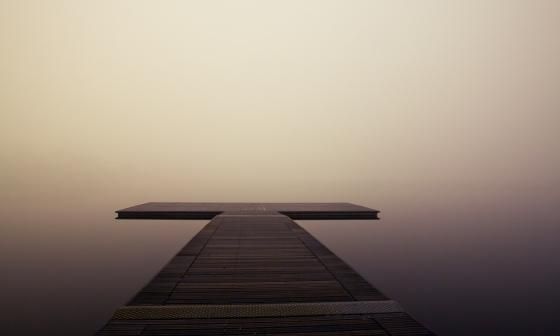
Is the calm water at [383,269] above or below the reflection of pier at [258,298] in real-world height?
below

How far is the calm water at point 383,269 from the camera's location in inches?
314

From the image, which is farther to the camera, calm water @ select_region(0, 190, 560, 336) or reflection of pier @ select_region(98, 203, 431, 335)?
calm water @ select_region(0, 190, 560, 336)

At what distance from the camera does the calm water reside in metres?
7.97

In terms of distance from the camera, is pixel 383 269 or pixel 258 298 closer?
pixel 258 298

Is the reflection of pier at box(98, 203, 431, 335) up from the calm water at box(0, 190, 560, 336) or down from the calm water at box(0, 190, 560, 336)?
up

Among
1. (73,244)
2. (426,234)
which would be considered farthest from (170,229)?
(426,234)

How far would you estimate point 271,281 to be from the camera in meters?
4.74

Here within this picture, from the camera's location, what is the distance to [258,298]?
4.06 m

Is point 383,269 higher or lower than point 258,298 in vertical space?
lower

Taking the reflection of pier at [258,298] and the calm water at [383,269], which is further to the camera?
the calm water at [383,269]

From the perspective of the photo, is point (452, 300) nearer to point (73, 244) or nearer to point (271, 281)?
point (271, 281)

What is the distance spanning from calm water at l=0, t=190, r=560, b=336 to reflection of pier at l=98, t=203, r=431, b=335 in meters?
3.97

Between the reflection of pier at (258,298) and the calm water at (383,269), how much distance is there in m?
3.97

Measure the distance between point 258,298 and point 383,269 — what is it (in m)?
9.21
